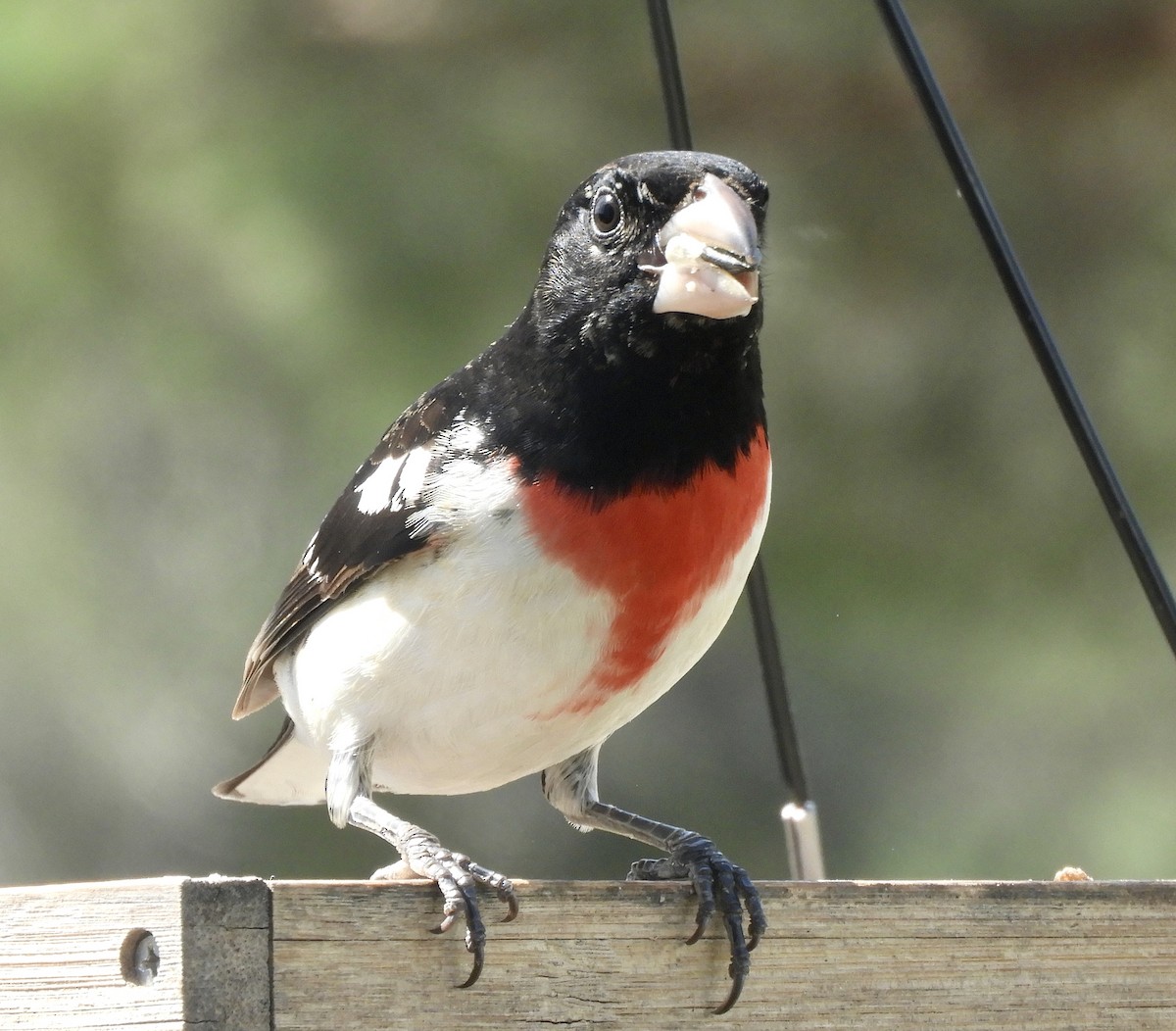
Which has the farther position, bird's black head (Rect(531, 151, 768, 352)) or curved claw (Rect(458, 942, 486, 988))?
bird's black head (Rect(531, 151, 768, 352))

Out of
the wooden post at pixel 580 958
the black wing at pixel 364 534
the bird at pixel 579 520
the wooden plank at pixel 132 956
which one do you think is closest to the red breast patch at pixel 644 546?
the bird at pixel 579 520

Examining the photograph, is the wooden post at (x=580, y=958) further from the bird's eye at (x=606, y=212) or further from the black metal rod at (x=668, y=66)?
the black metal rod at (x=668, y=66)

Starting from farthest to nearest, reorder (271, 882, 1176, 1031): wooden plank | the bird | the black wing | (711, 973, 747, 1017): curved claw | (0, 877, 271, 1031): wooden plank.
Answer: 1. the black wing
2. the bird
3. (711, 973, 747, 1017): curved claw
4. (271, 882, 1176, 1031): wooden plank
5. (0, 877, 271, 1031): wooden plank

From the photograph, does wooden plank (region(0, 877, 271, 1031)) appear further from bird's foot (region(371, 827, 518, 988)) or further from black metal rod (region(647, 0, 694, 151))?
black metal rod (region(647, 0, 694, 151))

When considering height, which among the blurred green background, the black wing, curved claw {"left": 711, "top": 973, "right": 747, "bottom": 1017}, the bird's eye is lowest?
curved claw {"left": 711, "top": 973, "right": 747, "bottom": 1017}

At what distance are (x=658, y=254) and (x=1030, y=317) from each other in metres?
0.48

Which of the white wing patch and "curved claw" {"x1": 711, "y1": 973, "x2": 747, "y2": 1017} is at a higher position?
the white wing patch

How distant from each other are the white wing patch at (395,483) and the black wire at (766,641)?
47cm

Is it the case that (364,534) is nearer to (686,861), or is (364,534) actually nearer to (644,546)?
(644,546)

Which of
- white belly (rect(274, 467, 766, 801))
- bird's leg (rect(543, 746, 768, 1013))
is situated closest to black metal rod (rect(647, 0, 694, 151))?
white belly (rect(274, 467, 766, 801))

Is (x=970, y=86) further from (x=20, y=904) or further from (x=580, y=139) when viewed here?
(x=20, y=904)

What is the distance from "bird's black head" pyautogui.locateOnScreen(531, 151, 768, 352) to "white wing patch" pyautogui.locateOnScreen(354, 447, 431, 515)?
23 cm

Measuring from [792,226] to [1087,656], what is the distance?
164 centimetres

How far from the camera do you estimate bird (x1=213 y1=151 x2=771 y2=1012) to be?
1789 mm
